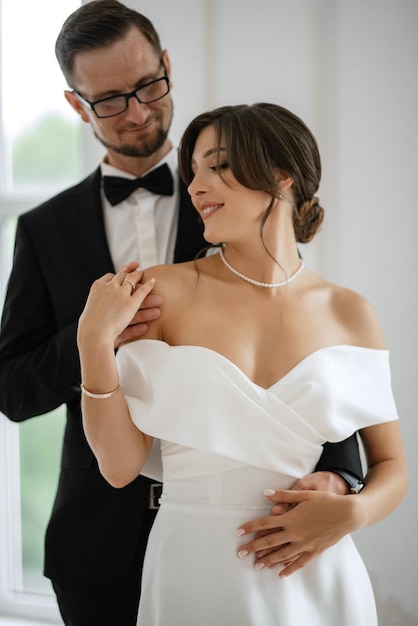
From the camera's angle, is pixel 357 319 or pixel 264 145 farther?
pixel 357 319

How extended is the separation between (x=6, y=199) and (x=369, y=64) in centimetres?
168

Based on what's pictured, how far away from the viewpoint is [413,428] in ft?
7.77

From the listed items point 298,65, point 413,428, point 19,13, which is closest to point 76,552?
point 413,428

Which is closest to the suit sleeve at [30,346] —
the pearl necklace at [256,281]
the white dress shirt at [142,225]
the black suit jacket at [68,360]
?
the black suit jacket at [68,360]

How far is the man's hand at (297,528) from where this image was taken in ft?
4.89

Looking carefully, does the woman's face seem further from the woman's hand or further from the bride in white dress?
the woman's hand

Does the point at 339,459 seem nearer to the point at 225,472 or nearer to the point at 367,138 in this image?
the point at 225,472

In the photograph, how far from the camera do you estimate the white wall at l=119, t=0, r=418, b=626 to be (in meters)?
2.31

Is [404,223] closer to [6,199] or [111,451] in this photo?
[111,451]

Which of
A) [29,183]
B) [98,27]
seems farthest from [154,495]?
[29,183]

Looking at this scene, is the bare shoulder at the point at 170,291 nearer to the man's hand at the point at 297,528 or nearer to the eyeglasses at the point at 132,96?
the man's hand at the point at 297,528

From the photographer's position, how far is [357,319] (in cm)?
173

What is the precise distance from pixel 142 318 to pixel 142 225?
55 centimetres

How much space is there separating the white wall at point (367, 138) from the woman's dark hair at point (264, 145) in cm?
73
